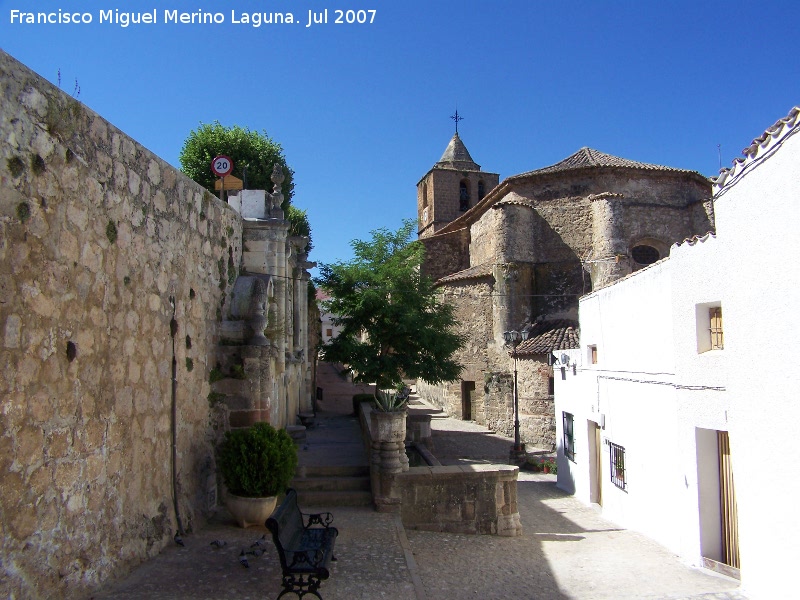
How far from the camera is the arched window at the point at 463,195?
41.4 m

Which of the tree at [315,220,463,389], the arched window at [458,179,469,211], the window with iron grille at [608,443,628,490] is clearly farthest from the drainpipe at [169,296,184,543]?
the arched window at [458,179,469,211]

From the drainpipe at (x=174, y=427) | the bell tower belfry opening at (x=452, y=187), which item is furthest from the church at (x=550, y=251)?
the drainpipe at (x=174, y=427)

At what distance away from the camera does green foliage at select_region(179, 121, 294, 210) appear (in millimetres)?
19812

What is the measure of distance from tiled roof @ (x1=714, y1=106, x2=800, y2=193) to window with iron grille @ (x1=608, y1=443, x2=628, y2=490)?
6.15 meters

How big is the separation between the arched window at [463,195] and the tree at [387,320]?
23.2 meters

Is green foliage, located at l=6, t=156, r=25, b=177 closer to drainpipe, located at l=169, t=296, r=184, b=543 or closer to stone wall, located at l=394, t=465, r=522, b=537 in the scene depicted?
drainpipe, located at l=169, t=296, r=184, b=543

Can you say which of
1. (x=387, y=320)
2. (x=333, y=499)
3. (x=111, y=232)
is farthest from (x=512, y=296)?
(x=111, y=232)

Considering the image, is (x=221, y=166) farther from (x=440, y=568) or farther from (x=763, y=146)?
(x=763, y=146)

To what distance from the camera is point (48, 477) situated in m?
Answer: 4.25

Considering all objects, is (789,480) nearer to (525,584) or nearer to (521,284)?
(525,584)

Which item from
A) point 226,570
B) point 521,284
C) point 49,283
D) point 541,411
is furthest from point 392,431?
point 521,284

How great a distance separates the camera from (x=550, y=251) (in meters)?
26.2

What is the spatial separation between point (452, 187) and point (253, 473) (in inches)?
1418

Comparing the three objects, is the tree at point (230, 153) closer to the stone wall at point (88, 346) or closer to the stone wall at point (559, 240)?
the stone wall at point (559, 240)
